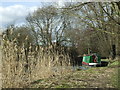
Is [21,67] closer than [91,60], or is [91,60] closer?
[21,67]

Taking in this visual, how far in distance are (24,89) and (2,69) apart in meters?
0.59

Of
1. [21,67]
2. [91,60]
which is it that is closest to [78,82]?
[21,67]

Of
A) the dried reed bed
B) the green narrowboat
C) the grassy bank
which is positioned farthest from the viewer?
the green narrowboat

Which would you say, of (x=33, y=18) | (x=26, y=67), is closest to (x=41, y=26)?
(x=33, y=18)

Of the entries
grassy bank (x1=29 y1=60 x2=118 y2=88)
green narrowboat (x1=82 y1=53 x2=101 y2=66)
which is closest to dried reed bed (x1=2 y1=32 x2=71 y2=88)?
grassy bank (x1=29 y1=60 x2=118 y2=88)

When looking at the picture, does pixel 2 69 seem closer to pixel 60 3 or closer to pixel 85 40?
pixel 60 3

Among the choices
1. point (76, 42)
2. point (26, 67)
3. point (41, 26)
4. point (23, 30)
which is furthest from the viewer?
point (41, 26)

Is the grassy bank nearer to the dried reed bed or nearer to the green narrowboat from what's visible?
the dried reed bed

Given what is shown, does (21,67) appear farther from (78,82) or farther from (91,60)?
(91,60)

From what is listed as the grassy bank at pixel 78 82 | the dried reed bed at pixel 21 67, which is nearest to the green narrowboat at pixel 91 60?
the dried reed bed at pixel 21 67

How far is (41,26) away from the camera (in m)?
8.60

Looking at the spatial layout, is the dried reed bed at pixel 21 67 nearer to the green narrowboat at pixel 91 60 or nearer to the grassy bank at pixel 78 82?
the grassy bank at pixel 78 82

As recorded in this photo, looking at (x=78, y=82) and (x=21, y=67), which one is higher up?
(x=21, y=67)

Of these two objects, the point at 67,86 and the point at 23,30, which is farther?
the point at 23,30
